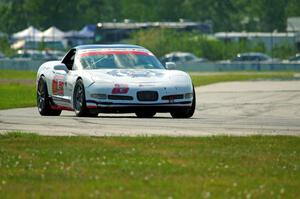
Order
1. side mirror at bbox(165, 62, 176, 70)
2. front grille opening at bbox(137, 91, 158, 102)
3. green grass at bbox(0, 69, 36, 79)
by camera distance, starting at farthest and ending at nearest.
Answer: green grass at bbox(0, 69, 36, 79) < side mirror at bbox(165, 62, 176, 70) < front grille opening at bbox(137, 91, 158, 102)

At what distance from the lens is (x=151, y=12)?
411ft

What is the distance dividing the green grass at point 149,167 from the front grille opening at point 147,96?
5424mm

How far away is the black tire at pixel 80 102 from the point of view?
75.7 feet

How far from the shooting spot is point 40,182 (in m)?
12.4

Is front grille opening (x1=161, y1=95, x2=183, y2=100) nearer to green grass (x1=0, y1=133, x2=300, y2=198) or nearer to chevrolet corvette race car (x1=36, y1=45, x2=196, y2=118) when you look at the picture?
chevrolet corvette race car (x1=36, y1=45, x2=196, y2=118)

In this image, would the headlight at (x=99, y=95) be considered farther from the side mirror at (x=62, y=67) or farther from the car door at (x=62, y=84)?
the side mirror at (x=62, y=67)

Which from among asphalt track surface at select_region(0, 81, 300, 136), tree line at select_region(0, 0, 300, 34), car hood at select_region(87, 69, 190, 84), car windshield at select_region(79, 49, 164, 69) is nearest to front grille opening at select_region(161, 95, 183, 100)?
car hood at select_region(87, 69, 190, 84)

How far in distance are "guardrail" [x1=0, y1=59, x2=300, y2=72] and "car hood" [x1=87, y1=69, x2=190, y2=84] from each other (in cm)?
4653

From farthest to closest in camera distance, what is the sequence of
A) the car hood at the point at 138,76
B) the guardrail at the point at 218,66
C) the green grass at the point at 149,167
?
1. the guardrail at the point at 218,66
2. the car hood at the point at 138,76
3. the green grass at the point at 149,167

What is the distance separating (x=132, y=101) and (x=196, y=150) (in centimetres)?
735

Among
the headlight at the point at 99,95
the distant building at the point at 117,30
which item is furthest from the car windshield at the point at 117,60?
the distant building at the point at 117,30

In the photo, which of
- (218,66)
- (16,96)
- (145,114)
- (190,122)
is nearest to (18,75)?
(218,66)

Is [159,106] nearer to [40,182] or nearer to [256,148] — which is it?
[256,148]

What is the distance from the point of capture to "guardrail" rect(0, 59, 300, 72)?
70.9 metres
